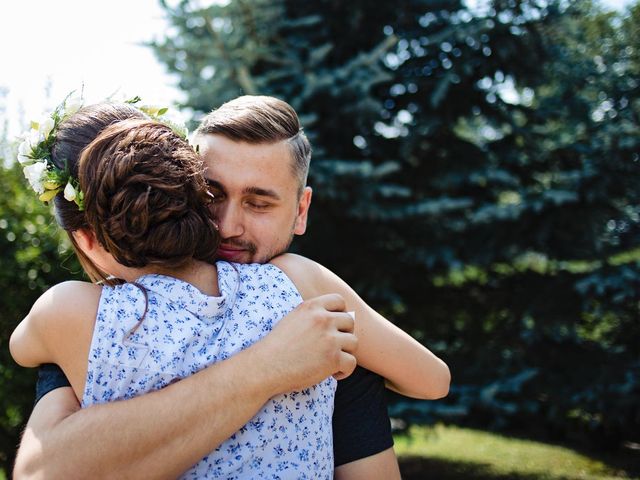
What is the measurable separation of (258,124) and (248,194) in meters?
0.23

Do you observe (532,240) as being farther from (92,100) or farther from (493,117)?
(92,100)

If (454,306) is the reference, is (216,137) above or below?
above

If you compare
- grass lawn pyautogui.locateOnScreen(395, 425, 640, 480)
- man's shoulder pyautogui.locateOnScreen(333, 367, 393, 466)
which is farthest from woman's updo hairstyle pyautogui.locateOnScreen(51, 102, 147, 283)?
grass lawn pyautogui.locateOnScreen(395, 425, 640, 480)

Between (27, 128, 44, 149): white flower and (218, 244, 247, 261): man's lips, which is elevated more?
(27, 128, 44, 149): white flower

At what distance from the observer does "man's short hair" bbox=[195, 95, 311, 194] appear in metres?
2.16

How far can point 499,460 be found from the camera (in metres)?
7.56

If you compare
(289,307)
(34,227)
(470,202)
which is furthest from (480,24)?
(289,307)

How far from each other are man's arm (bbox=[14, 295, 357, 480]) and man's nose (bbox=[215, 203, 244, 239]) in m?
0.51

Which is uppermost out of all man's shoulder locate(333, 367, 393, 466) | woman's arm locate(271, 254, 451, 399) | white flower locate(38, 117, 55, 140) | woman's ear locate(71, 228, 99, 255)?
white flower locate(38, 117, 55, 140)

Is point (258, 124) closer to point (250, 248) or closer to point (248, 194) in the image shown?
point (248, 194)

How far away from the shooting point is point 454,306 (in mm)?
7297

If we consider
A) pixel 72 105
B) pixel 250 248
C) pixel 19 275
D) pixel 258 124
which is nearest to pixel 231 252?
pixel 250 248

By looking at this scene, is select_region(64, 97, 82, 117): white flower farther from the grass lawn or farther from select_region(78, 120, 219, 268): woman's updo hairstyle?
the grass lawn

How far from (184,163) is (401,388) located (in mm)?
969
